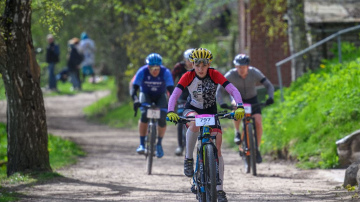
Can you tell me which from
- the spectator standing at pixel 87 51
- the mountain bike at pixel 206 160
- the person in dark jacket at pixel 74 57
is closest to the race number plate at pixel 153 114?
the mountain bike at pixel 206 160

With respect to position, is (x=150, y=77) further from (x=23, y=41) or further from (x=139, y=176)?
(x=23, y=41)

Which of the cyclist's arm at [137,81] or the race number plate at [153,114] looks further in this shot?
the cyclist's arm at [137,81]

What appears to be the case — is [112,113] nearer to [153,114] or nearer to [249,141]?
[153,114]

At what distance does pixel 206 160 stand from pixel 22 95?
4.01 meters

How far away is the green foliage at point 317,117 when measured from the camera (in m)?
12.3

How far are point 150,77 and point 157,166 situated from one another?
1647 millimetres

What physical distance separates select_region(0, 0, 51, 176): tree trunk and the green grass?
0.23 m

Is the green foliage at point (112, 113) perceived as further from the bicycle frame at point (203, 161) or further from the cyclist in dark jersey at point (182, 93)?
the bicycle frame at point (203, 161)

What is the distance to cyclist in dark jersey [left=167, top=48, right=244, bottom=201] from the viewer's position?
8461mm

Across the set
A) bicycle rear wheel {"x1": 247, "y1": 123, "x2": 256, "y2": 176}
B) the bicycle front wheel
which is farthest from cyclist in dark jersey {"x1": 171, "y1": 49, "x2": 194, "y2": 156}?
the bicycle front wheel

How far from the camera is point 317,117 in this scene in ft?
43.7

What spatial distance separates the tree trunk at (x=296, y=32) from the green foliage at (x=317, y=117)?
4.98ft

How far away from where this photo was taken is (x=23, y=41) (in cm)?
1100

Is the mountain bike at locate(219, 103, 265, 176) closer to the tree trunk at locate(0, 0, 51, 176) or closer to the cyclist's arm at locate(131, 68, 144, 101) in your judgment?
the cyclist's arm at locate(131, 68, 144, 101)
